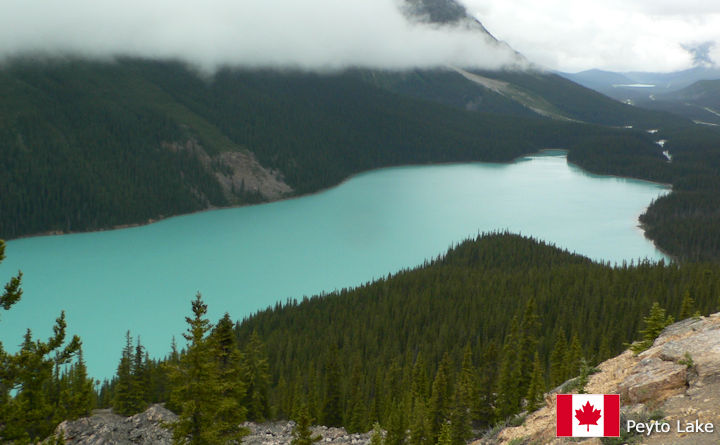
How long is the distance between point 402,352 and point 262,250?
178 ft

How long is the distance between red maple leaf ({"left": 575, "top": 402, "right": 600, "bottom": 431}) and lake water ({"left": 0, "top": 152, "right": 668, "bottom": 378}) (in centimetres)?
4981

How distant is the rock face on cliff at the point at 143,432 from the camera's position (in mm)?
27516

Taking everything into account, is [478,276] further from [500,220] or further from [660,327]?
[500,220]

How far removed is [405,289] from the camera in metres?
70.6

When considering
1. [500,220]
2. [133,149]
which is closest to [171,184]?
[133,149]

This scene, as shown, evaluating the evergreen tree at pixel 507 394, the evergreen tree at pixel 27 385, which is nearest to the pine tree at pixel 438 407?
the evergreen tree at pixel 507 394

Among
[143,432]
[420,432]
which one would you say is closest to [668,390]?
[420,432]

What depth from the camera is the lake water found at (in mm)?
70250

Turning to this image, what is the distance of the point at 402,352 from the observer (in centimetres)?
5500

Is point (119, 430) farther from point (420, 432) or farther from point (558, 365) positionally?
point (558, 365)

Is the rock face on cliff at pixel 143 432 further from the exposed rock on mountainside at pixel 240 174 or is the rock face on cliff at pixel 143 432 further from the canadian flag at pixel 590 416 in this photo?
the exposed rock on mountainside at pixel 240 174

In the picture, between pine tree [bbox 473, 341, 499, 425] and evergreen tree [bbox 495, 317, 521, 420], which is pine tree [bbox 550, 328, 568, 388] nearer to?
evergreen tree [bbox 495, 317, 521, 420]

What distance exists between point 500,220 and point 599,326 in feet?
260


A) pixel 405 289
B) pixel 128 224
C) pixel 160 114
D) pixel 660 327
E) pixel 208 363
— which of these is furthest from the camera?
pixel 160 114
